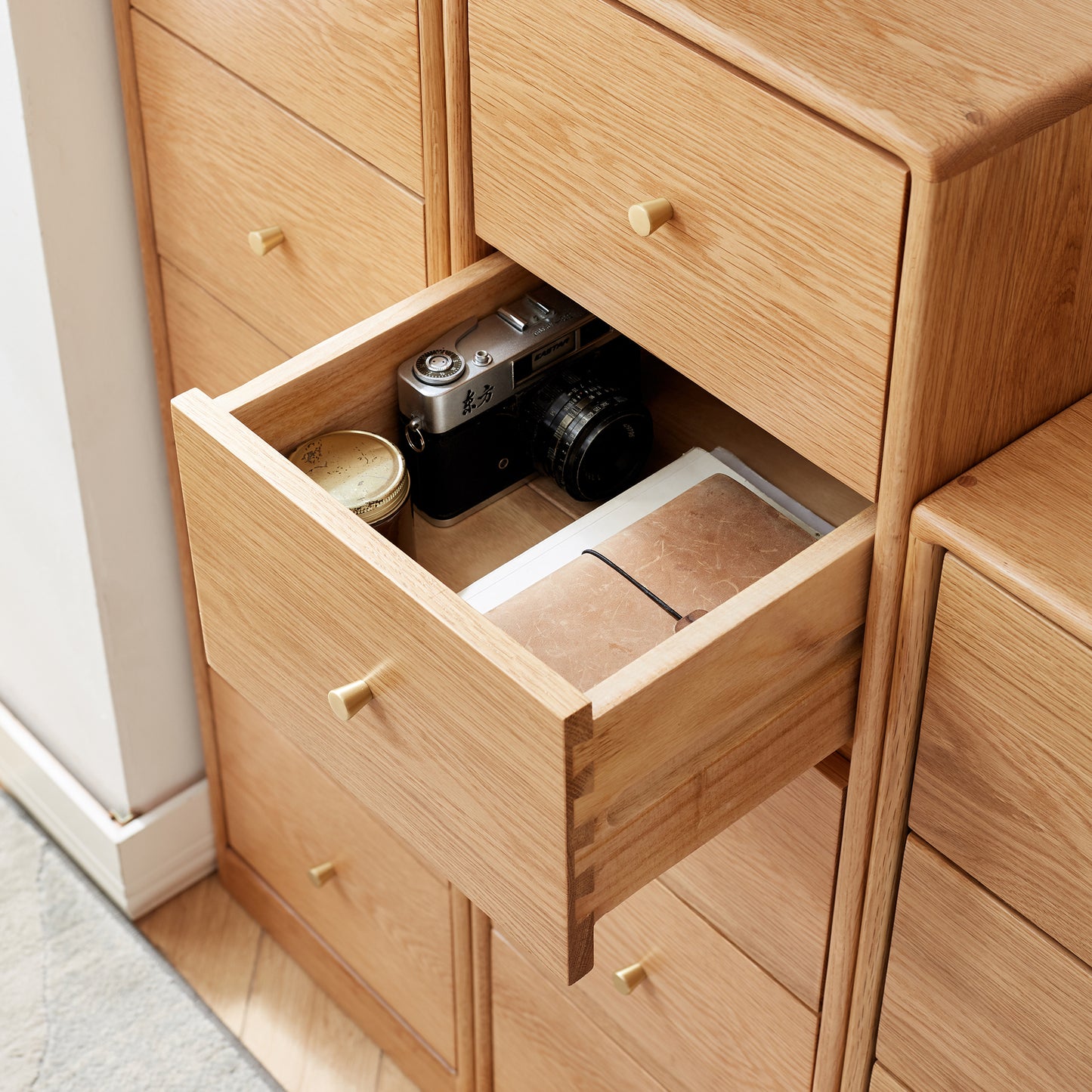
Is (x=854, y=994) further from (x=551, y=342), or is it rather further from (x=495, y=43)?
(x=495, y=43)

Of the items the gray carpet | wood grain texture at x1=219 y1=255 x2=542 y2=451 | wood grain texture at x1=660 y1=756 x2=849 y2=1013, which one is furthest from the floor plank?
wood grain texture at x1=219 y1=255 x2=542 y2=451

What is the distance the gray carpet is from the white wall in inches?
5.4

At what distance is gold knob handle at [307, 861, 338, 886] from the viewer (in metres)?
1.49

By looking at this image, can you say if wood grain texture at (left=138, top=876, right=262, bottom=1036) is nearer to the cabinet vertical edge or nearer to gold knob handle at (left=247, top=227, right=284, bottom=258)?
the cabinet vertical edge

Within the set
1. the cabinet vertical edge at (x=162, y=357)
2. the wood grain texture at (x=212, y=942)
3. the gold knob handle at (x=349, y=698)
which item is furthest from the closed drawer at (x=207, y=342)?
the wood grain texture at (x=212, y=942)

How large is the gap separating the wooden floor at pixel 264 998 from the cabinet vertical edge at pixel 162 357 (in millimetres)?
78

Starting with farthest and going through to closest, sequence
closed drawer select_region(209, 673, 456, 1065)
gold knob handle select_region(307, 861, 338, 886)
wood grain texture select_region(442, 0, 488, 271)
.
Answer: gold knob handle select_region(307, 861, 338, 886) < closed drawer select_region(209, 673, 456, 1065) < wood grain texture select_region(442, 0, 488, 271)

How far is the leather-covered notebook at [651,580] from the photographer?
33.5 inches

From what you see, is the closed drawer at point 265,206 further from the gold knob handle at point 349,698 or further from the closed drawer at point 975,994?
the closed drawer at point 975,994

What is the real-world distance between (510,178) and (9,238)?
22.7 inches

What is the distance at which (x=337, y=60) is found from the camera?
0.97 m

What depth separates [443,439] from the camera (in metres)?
0.94

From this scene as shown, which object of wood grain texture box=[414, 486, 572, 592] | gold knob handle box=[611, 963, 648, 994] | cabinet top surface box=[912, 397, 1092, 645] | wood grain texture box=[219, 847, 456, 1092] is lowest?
wood grain texture box=[219, 847, 456, 1092]

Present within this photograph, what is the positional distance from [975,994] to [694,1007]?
27 centimetres
